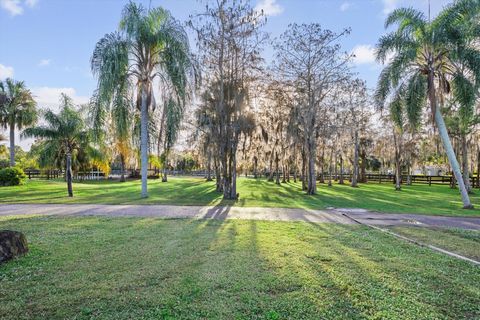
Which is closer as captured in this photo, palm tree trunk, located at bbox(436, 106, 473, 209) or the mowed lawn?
the mowed lawn

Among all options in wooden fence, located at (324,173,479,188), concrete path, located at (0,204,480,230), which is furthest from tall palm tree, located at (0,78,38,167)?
wooden fence, located at (324,173,479,188)

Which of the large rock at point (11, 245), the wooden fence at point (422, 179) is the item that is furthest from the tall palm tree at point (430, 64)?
the wooden fence at point (422, 179)

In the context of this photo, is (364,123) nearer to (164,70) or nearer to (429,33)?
(429,33)

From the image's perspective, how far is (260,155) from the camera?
1238 inches

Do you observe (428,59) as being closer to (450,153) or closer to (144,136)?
(450,153)

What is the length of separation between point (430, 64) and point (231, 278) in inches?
584

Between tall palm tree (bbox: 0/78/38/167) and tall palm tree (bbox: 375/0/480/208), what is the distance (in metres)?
28.7

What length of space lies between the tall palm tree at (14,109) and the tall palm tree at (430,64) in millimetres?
28744

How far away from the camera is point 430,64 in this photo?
545 inches

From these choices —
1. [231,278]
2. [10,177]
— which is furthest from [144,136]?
[10,177]

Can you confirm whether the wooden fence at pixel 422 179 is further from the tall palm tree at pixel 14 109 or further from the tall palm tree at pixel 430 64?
the tall palm tree at pixel 14 109

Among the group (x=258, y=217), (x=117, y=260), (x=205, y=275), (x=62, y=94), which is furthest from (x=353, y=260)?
(x=62, y=94)

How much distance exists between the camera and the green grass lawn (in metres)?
3.14

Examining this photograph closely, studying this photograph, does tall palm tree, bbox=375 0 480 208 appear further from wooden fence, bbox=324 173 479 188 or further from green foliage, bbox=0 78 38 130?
green foliage, bbox=0 78 38 130
